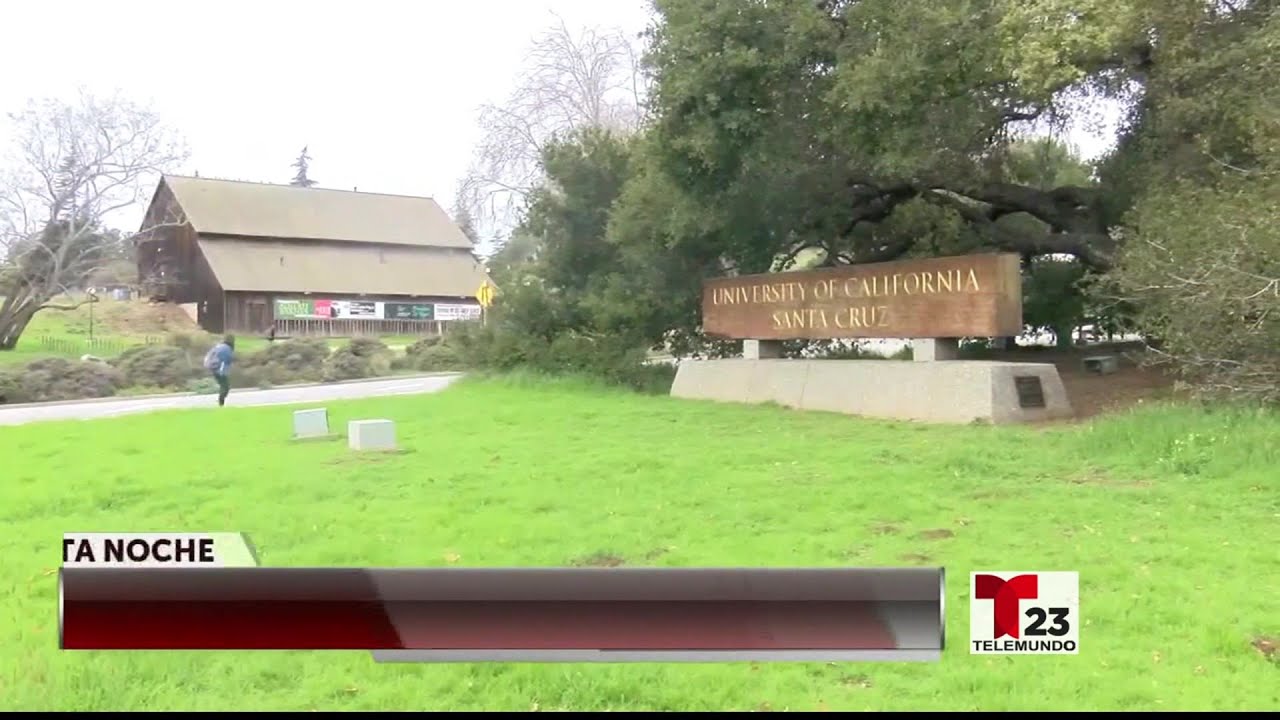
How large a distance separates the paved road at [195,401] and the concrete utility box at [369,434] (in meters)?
0.07

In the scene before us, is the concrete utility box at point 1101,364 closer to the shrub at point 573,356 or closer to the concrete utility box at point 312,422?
the shrub at point 573,356

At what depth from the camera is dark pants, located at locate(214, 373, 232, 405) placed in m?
2.44

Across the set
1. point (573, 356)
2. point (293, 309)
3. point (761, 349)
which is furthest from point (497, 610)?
point (761, 349)

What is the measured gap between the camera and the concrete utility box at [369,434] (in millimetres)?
2584

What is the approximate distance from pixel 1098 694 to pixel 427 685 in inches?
52.4

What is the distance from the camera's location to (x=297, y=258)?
2.41m

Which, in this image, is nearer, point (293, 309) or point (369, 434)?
point (293, 309)

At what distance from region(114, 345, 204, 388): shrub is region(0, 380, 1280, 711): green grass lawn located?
25 cm

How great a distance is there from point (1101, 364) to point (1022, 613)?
926 centimetres

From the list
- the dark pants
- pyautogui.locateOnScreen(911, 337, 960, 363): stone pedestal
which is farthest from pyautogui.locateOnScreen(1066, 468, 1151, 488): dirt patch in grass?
pyautogui.locateOnScreen(911, 337, 960, 363): stone pedestal

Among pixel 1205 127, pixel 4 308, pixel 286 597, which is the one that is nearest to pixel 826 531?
pixel 286 597

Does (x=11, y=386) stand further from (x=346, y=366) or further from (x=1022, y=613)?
(x=1022, y=613)

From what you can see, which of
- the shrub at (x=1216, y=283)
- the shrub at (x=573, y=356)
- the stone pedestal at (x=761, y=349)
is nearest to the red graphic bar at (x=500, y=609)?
the shrub at (x=573, y=356)

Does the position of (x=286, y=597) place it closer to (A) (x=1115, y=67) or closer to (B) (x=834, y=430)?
(B) (x=834, y=430)
